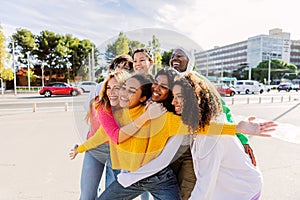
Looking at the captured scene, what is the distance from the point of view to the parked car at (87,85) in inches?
51.4

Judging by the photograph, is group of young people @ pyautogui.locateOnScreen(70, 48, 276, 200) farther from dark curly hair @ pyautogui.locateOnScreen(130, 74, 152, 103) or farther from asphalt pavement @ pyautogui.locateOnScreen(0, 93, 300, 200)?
asphalt pavement @ pyautogui.locateOnScreen(0, 93, 300, 200)

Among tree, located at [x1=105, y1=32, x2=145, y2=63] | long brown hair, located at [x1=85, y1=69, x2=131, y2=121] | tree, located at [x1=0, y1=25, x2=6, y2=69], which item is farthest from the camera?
tree, located at [x1=0, y1=25, x2=6, y2=69]

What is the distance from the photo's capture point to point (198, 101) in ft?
3.57

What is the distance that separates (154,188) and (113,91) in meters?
0.60

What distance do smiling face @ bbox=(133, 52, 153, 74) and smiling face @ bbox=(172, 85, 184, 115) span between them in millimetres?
152

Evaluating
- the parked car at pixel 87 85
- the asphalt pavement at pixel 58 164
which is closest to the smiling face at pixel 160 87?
the parked car at pixel 87 85

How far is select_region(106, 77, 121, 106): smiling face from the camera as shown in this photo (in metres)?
1.11

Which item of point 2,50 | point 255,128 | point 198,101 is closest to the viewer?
point 198,101

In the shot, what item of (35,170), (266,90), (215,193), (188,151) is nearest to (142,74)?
(188,151)

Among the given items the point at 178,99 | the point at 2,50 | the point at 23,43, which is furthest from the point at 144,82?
the point at 23,43

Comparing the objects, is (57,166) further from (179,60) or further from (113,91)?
(179,60)

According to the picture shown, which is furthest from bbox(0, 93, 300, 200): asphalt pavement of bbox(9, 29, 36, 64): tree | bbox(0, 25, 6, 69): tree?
bbox(9, 29, 36, 64): tree

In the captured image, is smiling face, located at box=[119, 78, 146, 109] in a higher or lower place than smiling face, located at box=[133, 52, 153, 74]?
lower

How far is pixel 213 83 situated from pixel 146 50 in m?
Result: 0.38
